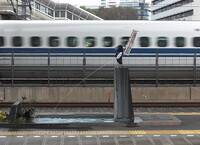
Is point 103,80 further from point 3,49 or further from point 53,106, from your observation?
point 3,49

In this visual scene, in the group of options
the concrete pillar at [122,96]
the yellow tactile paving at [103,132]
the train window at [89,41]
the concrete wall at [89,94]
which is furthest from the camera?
the train window at [89,41]

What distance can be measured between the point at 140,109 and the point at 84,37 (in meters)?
5.92

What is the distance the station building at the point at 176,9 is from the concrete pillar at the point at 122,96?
236 ft

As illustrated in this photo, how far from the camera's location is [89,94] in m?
13.5

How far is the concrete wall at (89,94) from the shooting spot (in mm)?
13453

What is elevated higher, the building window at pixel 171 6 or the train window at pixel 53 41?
the building window at pixel 171 6

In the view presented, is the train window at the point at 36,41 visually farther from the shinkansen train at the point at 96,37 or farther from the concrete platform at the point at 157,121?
the concrete platform at the point at 157,121

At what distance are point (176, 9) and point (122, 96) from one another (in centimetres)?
8691

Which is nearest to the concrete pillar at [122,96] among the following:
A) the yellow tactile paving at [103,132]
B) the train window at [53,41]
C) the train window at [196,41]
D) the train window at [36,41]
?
the yellow tactile paving at [103,132]

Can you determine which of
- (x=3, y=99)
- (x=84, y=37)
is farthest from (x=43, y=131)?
(x=84, y=37)

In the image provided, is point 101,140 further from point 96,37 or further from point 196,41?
point 196,41

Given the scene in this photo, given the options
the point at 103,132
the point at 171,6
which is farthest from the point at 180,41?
the point at 171,6

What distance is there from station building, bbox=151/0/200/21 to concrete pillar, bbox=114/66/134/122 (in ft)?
236

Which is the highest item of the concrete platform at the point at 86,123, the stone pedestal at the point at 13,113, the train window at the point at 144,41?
the train window at the point at 144,41
